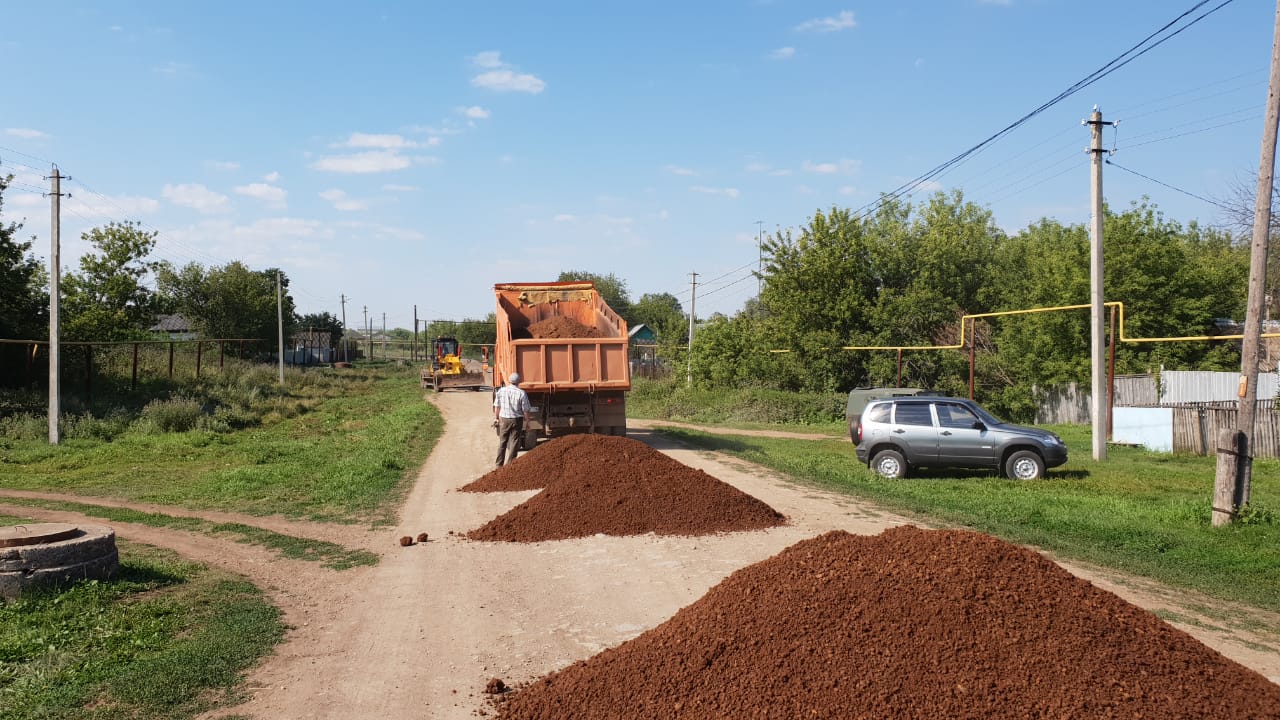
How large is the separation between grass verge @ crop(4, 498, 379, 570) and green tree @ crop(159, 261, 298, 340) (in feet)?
158

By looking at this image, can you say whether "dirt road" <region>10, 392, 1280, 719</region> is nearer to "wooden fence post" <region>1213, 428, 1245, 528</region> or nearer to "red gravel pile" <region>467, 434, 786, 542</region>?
"red gravel pile" <region>467, 434, 786, 542</region>

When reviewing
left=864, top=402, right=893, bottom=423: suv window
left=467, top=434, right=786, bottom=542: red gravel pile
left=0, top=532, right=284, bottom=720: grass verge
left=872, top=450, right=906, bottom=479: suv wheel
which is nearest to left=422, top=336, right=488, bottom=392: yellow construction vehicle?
left=864, top=402, right=893, bottom=423: suv window

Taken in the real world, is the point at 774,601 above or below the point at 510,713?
above

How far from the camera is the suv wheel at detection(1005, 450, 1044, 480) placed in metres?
15.0

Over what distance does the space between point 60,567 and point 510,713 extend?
16.2 ft

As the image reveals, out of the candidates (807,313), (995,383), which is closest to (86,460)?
(807,313)

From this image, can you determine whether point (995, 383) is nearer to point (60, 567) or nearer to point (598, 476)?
point (598, 476)

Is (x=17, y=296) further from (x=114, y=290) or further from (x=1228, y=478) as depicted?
(x=1228, y=478)

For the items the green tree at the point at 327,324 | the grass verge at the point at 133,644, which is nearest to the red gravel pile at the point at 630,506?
the grass verge at the point at 133,644

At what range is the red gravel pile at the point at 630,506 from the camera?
10.3 m

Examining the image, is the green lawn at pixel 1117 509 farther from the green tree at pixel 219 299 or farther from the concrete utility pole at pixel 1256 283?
the green tree at pixel 219 299

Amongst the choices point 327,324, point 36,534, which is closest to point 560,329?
point 36,534

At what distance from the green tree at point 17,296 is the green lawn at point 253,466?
828cm

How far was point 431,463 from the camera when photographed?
56.7 feet
